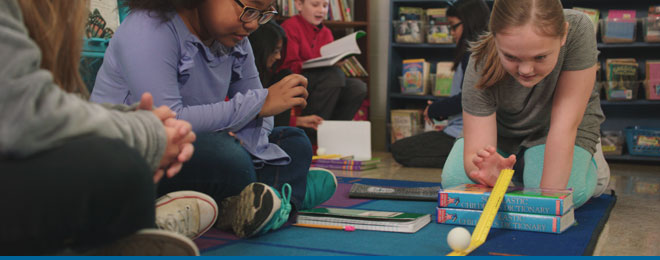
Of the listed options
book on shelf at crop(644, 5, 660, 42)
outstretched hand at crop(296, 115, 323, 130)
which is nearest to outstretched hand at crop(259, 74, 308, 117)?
outstretched hand at crop(296, 115, 323, 130)

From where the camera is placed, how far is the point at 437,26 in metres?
3.63

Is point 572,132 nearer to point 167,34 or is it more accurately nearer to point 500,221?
point 500,221

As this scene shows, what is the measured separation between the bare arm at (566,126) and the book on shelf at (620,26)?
1.98 metres

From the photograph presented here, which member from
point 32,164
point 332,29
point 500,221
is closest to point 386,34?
point 332,29

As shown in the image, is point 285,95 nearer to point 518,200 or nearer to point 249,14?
point 249,14

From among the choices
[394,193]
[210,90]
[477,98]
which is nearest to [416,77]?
[394,193]

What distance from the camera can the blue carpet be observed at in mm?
1134

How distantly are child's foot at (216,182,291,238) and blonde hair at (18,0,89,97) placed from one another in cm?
48

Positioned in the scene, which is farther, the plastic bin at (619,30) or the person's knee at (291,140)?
the plastic bin at (619,30)

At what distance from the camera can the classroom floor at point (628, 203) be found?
50.0 inches

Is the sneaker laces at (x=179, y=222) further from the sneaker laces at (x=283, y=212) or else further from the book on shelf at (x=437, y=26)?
the book on shelf at (x=437, y=26)

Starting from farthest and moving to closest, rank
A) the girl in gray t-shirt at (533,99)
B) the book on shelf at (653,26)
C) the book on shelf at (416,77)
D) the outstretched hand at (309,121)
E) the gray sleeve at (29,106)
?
the book on shelf at (416,77) < the book on shelf at (653,26) < the outstretched hand at (309,121) < the girl in gray t-shirt at (533,99) < the gray sleeve at (29,106)

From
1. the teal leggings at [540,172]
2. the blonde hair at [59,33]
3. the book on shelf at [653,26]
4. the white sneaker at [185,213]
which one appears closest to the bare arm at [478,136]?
the teal leggings at [540,172]

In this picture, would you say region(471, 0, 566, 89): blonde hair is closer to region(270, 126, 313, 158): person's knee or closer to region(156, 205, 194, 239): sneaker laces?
region(270, 126, 313, 158): person's knee
